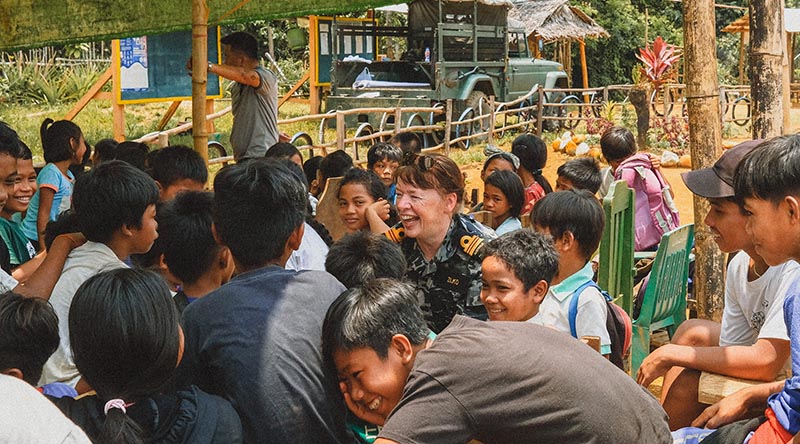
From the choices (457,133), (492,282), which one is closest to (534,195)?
(492,282)

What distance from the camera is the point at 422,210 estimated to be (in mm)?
3121

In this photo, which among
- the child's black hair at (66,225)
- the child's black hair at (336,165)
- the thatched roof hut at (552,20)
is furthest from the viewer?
the thatched roof hut at (552,20)

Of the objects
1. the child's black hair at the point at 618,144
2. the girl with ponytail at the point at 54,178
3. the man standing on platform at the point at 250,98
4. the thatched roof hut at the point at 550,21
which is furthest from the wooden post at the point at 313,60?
the girl with ponytail at the point at 54,178

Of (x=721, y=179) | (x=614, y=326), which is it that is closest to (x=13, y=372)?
(x=614, y=326)

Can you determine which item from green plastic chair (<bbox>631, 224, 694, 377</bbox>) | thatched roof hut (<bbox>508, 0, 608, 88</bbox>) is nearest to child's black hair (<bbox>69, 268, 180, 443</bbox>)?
green plastic chair (<bbox>631, 224, 694, 377</bbox>)

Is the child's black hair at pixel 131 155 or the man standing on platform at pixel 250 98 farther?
the man standing on platform at pixel 250 98

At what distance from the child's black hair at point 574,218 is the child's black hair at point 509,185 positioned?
3.14 feet

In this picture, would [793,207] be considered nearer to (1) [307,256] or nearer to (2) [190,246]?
(2) [190,246]

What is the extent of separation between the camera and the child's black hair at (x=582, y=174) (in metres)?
5.13

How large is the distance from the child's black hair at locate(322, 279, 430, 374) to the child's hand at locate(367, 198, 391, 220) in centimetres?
177

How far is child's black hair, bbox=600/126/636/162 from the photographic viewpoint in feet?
18.9

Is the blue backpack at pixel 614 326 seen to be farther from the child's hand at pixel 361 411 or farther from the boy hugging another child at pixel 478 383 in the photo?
the child's hand at pixel 361 411

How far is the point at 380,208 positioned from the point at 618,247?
4.50 feet

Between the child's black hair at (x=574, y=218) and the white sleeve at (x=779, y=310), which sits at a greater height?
the child's black hair at (x=574, y=218)
